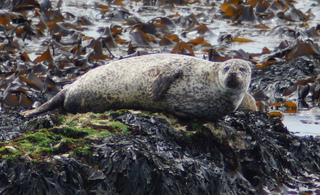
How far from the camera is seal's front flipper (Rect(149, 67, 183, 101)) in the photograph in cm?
398

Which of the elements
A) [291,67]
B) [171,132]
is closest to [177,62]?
[171,132]

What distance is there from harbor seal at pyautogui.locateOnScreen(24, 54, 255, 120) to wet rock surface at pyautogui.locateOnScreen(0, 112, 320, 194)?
184mm

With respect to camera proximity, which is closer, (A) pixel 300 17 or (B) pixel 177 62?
(B) pixel 177 62

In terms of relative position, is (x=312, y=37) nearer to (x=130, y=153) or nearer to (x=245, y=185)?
(x=245, y=185)

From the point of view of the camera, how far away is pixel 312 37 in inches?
314

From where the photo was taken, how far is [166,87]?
4.00 meters

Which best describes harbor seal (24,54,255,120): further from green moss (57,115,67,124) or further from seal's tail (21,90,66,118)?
green moss (57,115,67,124)

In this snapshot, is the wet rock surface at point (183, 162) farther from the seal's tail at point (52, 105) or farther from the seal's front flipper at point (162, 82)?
the seal's tail at point (52, 105)

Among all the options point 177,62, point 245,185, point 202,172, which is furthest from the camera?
point 177,62

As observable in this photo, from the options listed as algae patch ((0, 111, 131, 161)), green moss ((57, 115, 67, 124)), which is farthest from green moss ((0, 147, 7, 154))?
green moss ((57, 115, 67, 124))

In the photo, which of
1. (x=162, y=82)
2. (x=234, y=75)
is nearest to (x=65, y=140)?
(x=162, y=82)

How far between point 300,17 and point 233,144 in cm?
611

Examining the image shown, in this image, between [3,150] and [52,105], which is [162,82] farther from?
[3,150]

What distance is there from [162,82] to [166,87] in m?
0.05
